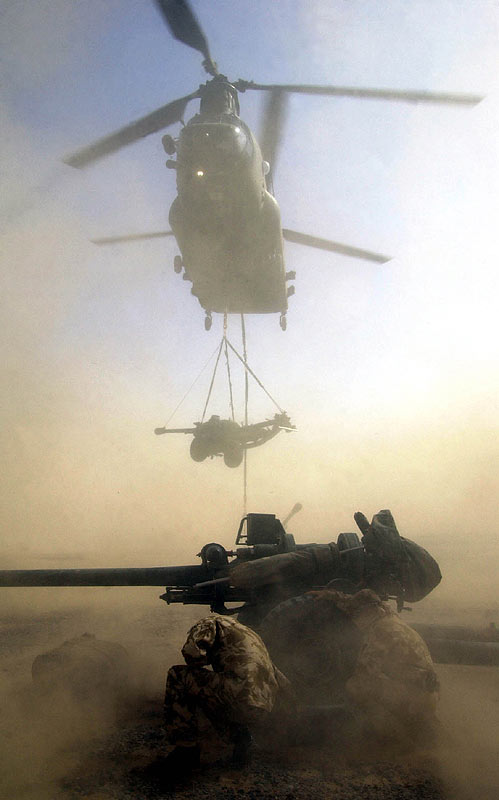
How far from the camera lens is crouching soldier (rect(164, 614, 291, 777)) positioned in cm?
367

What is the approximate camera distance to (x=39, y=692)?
5.96 m

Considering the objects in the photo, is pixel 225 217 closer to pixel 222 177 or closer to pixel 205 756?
pixel 222 177

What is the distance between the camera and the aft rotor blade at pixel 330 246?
12.7m

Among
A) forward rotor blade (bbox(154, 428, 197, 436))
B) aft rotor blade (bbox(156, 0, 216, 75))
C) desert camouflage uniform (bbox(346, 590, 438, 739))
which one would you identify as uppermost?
aft rotor blade (bbox(156, 0, 216, 75))

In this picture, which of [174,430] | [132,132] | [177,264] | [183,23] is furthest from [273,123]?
[174,430]

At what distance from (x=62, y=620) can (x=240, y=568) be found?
755cm

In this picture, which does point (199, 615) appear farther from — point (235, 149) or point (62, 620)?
point (235, 149)

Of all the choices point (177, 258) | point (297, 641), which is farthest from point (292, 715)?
point (177, 258)

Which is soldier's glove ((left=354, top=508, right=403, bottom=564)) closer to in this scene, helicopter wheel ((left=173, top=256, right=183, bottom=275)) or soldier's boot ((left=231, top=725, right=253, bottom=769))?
soldier's boot ((left=231, top=725, right=253, bottom=769))

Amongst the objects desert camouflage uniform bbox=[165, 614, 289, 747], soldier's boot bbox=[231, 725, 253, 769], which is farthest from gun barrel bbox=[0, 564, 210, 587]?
soldier's boot bbox=[231, 725, 253, 769]

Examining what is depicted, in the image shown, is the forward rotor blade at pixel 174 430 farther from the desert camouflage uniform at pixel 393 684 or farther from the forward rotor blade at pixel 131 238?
the desert camouflage uniform at pixel 393 684

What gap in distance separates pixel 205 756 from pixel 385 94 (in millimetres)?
11400

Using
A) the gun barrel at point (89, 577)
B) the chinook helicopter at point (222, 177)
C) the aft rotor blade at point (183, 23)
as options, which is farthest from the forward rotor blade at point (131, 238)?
the gun barrel at point (89, 577)

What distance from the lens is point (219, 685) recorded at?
3.71m
